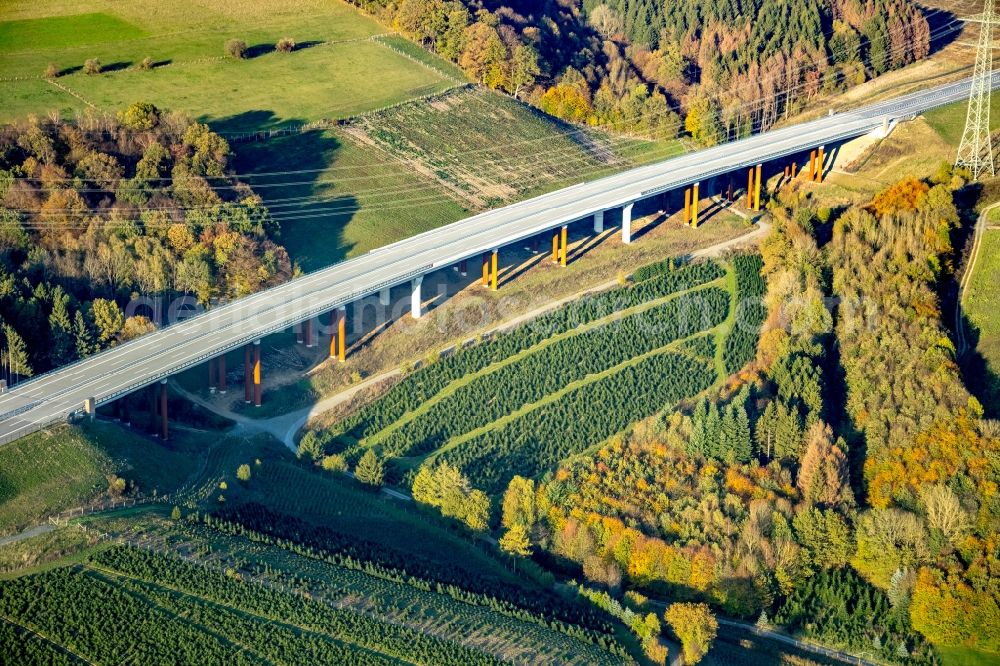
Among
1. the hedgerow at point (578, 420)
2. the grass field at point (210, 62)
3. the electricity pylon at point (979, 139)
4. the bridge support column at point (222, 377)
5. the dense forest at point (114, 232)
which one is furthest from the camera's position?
the grass field at point (210, 62)

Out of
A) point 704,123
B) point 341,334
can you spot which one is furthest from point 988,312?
point 341,334

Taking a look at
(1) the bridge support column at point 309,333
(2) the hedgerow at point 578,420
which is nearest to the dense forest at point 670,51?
(2) the hedgerow at point 578,420

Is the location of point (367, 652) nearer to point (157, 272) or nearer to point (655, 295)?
point (157, 272)

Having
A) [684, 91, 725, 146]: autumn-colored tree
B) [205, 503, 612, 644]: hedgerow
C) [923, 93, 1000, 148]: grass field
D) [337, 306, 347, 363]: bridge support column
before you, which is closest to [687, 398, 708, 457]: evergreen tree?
[205, 503, 612, 644]: hedgerow

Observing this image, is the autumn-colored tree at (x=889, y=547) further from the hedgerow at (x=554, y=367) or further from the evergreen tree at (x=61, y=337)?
the evergreen tree at (x=61, y=337)

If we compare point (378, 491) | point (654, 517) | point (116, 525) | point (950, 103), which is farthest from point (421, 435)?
point (950, 103)

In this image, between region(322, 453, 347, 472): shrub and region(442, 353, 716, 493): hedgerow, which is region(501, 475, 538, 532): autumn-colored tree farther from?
region(322, 453, 347, 472): shrub

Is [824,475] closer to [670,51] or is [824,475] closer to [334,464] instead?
[334,464]
